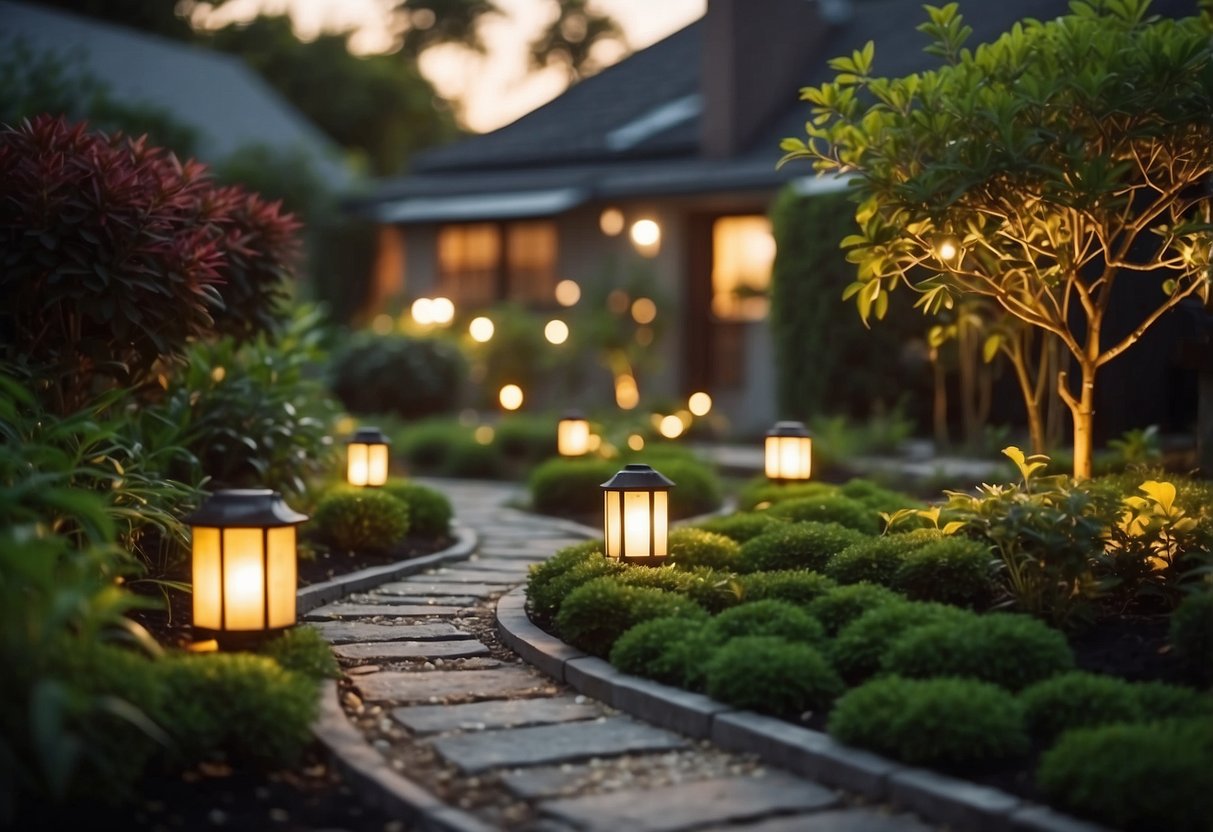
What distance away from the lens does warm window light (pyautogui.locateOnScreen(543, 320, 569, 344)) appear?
16766 mm

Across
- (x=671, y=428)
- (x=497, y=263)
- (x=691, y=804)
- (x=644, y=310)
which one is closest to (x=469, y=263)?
(x=497, y=263)

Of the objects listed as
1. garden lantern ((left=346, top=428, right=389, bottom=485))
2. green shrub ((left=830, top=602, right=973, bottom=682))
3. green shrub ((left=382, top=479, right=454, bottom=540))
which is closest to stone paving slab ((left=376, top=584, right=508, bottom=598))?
green shrub ((left=382, top=479, right=454, bottom=540))

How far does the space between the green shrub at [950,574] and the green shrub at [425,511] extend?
3797 mm

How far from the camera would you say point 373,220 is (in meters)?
20.8

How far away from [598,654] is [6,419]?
8.48ft

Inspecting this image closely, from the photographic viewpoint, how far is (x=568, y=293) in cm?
1830

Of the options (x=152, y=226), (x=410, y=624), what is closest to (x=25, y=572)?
(x=410, y=624)

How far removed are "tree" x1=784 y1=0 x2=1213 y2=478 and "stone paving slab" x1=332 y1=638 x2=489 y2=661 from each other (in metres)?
2.53

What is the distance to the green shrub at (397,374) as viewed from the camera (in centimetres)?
1595

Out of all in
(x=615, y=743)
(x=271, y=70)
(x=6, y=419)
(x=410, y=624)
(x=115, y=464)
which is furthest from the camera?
(x=271, y=70)

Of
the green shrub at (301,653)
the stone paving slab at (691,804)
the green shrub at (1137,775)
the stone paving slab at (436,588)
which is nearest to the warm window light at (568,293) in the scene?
the stone paving slab at (436,588)

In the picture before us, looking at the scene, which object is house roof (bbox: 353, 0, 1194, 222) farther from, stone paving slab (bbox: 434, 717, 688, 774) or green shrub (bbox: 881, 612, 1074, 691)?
stone paving slab (bbox: 434, 717, 688, 774)

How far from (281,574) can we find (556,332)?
1225 centimetres

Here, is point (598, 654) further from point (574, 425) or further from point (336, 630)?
point (574, 425)
